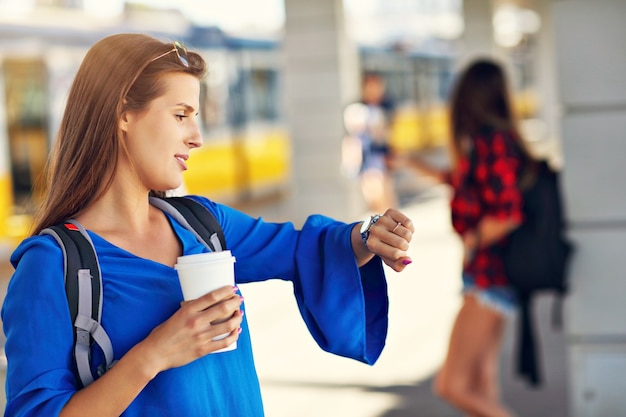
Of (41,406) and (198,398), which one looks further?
(198,398)

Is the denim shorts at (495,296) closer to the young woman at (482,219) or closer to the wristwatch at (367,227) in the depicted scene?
the young woman at (482,219)

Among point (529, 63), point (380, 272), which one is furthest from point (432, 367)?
point (529, 63)

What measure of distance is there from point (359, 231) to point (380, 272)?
0.12 meters

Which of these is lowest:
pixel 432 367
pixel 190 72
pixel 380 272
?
pixel 432 367

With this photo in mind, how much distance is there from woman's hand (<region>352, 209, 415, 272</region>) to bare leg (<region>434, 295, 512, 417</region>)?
104 inches

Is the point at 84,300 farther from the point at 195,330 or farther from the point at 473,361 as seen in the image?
the point at 473,361

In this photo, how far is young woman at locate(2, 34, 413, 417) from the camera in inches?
62.4

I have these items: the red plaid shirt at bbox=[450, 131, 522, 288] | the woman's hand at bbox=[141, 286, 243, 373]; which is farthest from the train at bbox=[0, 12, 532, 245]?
the woman's hand at bbox=[141, 286, 243, 373]

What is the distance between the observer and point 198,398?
170 centimetres

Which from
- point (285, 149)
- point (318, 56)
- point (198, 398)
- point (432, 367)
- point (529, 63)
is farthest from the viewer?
point (529, 63)

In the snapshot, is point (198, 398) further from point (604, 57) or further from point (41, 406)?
point (604, 57)

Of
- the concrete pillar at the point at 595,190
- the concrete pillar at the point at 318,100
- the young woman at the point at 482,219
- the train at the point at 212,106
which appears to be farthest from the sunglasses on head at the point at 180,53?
the concrete pillar at the point at 318,100

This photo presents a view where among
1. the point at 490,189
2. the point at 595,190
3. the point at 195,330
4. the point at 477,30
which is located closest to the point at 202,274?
the point at 195,330

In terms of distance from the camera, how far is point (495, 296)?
4383 millimetres
